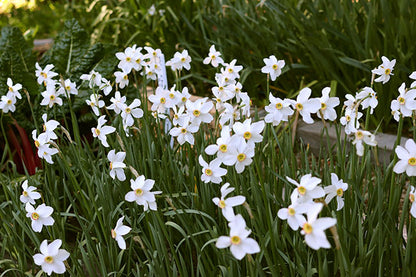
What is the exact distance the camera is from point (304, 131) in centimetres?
280

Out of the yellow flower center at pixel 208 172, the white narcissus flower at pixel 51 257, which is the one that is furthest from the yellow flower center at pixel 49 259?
the yellow flower center at pixel 208 172

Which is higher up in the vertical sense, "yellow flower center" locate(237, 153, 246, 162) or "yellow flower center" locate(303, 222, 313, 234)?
"yellow flower center" locate(237, 153, 246, 162)

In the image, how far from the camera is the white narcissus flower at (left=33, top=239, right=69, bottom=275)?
116 cm

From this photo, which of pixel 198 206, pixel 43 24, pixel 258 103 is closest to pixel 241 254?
pixel 198 206

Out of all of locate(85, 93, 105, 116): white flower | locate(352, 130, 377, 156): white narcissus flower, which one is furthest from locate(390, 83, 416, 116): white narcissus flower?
locate(85, 93, 105, 116): white flower

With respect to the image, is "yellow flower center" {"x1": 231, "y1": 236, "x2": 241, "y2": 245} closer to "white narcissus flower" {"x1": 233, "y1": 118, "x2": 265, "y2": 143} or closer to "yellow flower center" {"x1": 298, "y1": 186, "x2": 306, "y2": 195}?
"yellow flower center" {"x1": 298, "y1": 186, "x2": 306, "y2": 195}

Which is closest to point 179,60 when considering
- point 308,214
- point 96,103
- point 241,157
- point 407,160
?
point 96,103

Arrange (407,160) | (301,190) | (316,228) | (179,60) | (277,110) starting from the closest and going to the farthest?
(316,228) < (301,190) < (407,160) < (277,110) < (179,60)

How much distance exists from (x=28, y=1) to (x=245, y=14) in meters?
4.27

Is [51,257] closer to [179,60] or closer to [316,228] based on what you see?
[316,228]

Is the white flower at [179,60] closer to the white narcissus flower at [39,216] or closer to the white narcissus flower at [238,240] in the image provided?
the white narcissus flower at [39,216]

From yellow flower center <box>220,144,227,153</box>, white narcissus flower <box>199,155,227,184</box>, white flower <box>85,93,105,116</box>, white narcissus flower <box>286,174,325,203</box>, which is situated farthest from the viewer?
white flower <box>85,93,105,116</box>

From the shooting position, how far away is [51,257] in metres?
1.17

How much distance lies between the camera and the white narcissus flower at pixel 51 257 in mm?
1156
